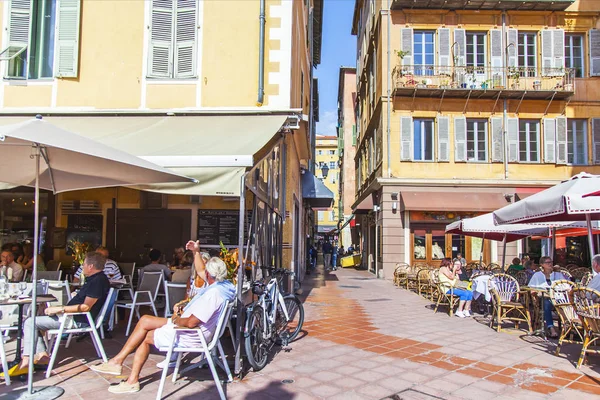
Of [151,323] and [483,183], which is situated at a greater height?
[483,183]

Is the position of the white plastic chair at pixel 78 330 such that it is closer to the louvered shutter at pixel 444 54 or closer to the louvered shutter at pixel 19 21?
the louvered shutter at pixel 19 21

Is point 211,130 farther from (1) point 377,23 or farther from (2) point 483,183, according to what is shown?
(1) point 377,23

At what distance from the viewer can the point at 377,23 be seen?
2073 cm

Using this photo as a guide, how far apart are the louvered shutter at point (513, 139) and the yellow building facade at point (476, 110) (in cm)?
4

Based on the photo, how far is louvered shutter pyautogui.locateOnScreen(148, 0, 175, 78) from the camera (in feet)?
28.4

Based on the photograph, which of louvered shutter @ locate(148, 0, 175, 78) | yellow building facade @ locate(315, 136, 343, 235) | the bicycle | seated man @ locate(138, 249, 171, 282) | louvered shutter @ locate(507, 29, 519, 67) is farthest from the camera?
yellow building facade @ locate(315, 136, 343, 235)

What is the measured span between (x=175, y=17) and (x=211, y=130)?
2919 millimetres

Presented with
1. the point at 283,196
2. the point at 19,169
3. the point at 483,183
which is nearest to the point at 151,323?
the point at 19,169

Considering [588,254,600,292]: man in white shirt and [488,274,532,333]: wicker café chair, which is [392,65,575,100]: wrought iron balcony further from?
[588,254,600,292]: man in white shirt

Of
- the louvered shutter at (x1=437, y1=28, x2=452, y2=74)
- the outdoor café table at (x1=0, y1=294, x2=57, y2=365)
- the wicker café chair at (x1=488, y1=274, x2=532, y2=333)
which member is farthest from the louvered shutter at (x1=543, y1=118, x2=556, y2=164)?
the outdoor café table at (x1=0, y1=294, x2=57, y2=365)

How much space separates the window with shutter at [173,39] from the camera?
8664mm

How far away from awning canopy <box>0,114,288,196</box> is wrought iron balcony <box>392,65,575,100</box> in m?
11.9

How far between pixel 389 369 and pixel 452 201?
535 inches

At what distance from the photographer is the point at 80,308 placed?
4.89 meters
